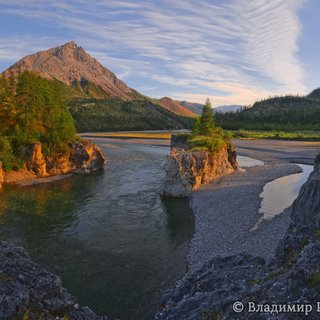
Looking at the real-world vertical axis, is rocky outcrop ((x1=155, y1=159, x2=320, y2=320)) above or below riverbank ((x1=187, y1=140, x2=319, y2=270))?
above

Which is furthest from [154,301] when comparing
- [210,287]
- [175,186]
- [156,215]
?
[175,186]

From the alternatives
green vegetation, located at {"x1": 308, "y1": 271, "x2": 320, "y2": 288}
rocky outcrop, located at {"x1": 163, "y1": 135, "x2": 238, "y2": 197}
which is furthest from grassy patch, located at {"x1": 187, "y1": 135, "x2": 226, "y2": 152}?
green vegetation, located at {"x1": 308, "y1": 271, "x2": 320, "y2": 288}

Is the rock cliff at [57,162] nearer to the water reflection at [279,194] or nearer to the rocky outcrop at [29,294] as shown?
the water reflection at [279,194]

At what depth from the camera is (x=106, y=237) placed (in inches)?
1388

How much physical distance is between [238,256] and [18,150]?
62.1m

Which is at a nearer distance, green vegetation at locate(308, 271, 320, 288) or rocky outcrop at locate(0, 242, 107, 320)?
green vegetation at locate(308, 271, 320, 288)

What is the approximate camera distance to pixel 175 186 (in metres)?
52.6

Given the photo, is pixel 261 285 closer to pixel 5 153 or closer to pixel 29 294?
pixel 29 294

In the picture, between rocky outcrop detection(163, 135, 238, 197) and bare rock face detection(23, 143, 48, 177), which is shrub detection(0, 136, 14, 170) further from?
rocky outcrop detection(163, 135, 238, 197)

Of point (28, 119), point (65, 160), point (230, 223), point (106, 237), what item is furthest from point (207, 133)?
point (106, 237)

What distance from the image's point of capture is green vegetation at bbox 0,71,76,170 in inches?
2689

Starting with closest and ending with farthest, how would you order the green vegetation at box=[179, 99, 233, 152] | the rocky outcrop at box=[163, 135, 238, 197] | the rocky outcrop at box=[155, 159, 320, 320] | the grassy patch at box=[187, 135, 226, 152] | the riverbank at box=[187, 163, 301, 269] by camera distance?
the rocky outcrop at box=[155, 159, 320, 320]
the riverbank at box=[187, 163, 301, 269]
the rocky outcrop at box=[163, 135, 238, 197]
the grassy patch at box=[187, 135, 226, 152]
the green vegetation at box=[179, 99, 233, 152]
